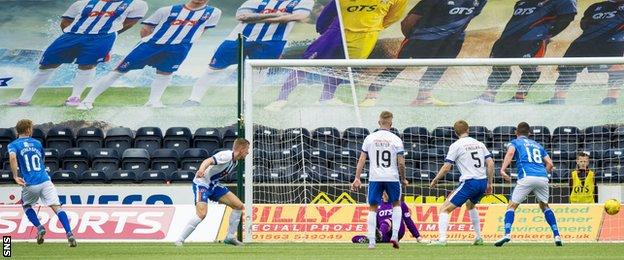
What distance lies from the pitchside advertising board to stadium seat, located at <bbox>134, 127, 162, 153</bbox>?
5739mm

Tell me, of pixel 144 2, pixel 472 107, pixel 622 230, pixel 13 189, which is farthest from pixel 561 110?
pixel 13 189

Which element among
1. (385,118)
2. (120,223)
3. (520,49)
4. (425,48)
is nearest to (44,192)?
(120,223)

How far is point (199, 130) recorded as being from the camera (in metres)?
27.2

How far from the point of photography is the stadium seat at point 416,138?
25.1 metres

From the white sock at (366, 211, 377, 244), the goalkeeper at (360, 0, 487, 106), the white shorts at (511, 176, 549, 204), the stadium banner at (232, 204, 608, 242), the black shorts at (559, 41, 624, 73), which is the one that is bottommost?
the stadium banner at (232, 204, 608, 242)

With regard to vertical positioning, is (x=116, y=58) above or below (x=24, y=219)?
above

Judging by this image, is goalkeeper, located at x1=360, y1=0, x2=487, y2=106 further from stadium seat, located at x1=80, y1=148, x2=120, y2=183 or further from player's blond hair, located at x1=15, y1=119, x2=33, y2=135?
player's blond hair, located at x1=15, y1=119, x2=33, y2=135

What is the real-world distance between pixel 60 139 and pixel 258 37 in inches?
188

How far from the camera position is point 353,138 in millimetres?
25406

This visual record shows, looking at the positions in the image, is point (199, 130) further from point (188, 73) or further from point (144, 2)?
point (144, 2)

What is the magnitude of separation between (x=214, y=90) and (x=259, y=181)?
5.15 meters

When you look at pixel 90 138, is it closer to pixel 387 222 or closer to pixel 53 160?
pixel 53 160

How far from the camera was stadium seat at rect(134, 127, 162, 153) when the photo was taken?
89.4 ft

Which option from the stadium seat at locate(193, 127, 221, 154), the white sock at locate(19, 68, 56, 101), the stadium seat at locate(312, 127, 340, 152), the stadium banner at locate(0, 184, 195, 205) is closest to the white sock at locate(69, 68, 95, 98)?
the white sock at locate(19, 68, 56, 101)
